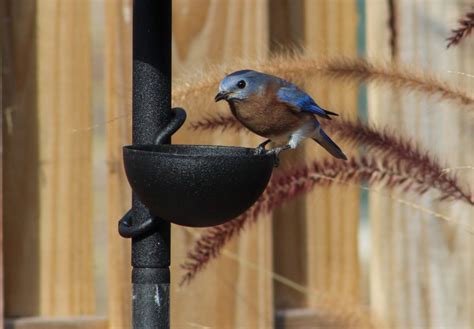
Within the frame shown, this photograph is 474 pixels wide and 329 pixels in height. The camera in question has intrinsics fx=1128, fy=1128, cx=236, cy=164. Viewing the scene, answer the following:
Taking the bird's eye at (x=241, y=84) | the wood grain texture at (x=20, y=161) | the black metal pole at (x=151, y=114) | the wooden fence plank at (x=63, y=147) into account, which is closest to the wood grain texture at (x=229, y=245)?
the wooden fence plank at (x=63, y=147)

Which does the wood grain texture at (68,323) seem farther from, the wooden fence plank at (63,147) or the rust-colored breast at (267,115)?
the rust-colored breast at (267,115)

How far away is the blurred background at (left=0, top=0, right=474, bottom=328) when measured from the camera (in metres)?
3.22

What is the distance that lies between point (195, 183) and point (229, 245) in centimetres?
126

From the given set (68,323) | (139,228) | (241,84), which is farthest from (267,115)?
(68,323)

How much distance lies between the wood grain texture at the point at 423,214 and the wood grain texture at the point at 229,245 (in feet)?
1.20

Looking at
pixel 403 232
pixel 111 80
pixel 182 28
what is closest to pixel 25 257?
pixel 111 80

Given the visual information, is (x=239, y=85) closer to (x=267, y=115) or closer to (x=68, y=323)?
(x=267, y=115)

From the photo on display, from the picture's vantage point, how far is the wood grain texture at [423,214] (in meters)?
3.40

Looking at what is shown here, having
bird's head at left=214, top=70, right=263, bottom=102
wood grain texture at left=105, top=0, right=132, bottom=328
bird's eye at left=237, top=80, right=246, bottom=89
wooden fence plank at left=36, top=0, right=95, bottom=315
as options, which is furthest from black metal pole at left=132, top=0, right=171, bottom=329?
wooden fence plank at left=36, top=0, right=95, bottom=315

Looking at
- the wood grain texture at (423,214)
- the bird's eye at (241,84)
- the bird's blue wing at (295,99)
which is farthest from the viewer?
the wood grain texture at (423,214)

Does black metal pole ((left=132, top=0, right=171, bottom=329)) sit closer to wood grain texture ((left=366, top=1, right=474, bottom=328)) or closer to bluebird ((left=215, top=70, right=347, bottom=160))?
bluebird ((left=215, top=70, right=347, bottom=160))

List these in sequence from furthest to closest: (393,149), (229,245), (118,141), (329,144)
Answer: (229,245) → (118,141) → (329,144) → (393,149)

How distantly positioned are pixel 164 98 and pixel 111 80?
930mm

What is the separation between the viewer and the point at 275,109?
279 centimetres
